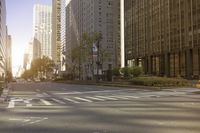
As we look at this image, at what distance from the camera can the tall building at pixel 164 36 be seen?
6912 cm

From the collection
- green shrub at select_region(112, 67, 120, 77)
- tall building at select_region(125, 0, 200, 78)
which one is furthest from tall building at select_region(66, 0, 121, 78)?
green shrub at select_region(112, 67, 120, 77)

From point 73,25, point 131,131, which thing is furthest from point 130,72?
point 73,25

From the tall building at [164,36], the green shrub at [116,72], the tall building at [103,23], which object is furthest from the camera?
the tall building at [103,23]

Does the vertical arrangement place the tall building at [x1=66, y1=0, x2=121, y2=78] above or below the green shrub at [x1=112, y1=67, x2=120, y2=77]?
above

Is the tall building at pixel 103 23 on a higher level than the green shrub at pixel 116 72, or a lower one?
higher

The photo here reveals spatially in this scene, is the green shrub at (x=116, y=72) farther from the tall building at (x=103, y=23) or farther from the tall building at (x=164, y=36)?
the tall building at (x=103, y=23)

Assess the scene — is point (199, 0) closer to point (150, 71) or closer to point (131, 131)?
point (150, 71)

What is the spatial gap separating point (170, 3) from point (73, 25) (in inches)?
4010

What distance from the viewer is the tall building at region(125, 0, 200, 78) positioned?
69.1 meters

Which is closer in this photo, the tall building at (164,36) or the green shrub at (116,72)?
the green shrub at (116,72)

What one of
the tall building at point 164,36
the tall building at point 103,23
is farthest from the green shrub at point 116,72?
the tall building at point 103,23

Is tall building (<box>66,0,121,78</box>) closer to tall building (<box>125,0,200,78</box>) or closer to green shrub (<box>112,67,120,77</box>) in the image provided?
tall building (<box>125,0,200,78</box>)

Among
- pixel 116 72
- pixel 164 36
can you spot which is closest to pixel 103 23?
pixel 164 36

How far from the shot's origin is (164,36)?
79.1 meters
